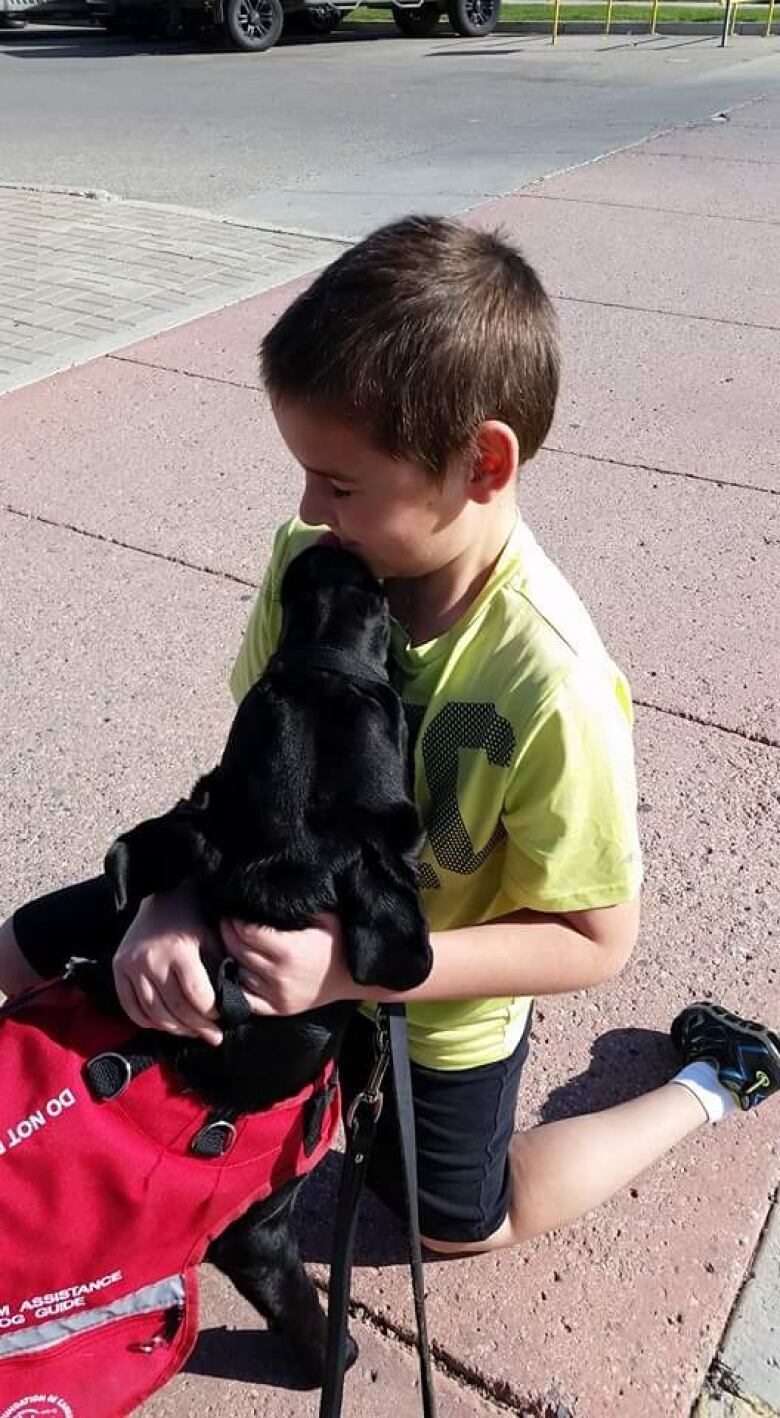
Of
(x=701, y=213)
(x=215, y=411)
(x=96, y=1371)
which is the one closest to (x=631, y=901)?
(x=96, y=1371)

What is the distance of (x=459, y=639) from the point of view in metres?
1.61

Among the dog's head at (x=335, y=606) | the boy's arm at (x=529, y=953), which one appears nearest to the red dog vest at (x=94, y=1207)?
the boy's arm at (x=529, y=953)

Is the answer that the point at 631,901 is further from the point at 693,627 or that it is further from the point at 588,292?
the point at 588,292

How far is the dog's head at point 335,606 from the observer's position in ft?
4.90

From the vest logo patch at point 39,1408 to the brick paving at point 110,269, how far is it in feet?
14.6

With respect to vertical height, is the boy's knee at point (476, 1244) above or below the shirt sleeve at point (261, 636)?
below

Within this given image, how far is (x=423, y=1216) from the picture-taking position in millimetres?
1985

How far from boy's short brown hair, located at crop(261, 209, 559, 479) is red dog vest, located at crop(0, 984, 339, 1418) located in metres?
0.74

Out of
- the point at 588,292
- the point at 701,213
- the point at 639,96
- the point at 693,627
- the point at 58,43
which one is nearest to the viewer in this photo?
the point at 693,627

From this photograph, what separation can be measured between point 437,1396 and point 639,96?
45.0 ft

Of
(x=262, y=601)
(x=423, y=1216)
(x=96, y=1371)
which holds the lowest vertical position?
(x=423, y=1216)

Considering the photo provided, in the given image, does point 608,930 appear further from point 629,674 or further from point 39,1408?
point 629,674

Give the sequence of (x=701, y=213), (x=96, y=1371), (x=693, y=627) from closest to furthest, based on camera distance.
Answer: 1. (x=96, y=1371)
2. (x=693, y=627)
3. (x=701, y=213)

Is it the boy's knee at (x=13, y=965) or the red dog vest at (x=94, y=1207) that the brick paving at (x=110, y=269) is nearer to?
the boy's knee at (x=13, y=965)
